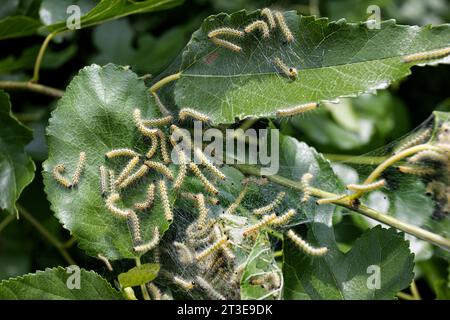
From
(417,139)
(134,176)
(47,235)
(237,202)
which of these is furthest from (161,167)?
(47,235)

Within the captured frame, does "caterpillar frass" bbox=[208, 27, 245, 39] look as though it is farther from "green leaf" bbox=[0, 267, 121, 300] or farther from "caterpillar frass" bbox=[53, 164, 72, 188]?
"green leaf" bbox=[0, 267, 121, 300]

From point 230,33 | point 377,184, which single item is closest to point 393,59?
point 377,184

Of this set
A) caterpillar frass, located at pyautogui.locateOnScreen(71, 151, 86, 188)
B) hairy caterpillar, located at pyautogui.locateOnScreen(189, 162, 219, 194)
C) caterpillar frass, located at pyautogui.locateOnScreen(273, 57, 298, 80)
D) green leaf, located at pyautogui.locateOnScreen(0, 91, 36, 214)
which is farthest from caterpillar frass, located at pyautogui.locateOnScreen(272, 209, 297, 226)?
green leaf, located at pyautogui.locateOnScreen(0, 91, 36, 214)

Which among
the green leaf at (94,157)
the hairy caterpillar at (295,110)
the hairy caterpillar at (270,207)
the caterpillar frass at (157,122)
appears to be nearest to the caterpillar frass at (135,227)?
the green leaf at (94,157)

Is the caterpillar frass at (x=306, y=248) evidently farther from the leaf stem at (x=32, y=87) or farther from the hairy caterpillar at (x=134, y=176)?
the leaf stem at (x=32, y=87)

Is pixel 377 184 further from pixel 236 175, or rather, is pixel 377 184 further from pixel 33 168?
pixel 33 168

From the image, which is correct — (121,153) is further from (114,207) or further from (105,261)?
(105,261)
